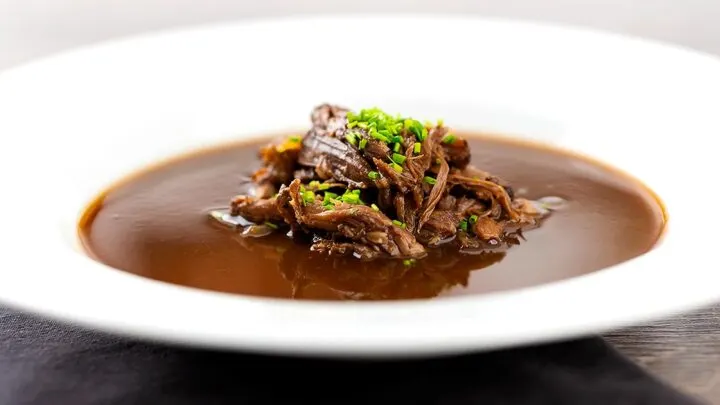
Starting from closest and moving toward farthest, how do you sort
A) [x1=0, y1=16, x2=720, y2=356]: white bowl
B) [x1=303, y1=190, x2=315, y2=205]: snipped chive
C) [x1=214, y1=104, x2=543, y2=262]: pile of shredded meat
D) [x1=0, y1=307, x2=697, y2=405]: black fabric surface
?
1. [x1=0, y1=16, x2=720, y2=356]: white bowl
2. [x1=0, y1=307, x2=697, y2=405]: black fabric surface
3. [x1=214, y1=104, x2=543, y2=262]: pile of shredded meat
4. [x1=303, y1=190, x2=315, y2=205]: snipped chive

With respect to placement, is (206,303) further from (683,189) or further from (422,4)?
(422,4)

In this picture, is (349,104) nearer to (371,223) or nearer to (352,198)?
(352,198)

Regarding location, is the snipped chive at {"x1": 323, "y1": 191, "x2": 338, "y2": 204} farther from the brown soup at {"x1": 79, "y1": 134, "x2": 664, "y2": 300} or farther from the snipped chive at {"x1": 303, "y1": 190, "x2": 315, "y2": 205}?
the brown soup at {"x1": 79, "y1": 134, "x2": 664, "y2": 300}

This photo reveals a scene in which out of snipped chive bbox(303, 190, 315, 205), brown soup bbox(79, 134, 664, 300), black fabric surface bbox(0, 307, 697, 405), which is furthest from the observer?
snipped chive bbox(303, 190, 315, 205)

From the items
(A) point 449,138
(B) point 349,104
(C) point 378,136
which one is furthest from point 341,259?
(B) point 349,104

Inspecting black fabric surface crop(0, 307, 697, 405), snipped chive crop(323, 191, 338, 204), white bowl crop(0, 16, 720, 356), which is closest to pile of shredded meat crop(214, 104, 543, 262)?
snipped chive crop(323, 191, 338, 204)

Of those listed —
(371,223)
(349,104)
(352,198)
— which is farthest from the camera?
(349,104)
